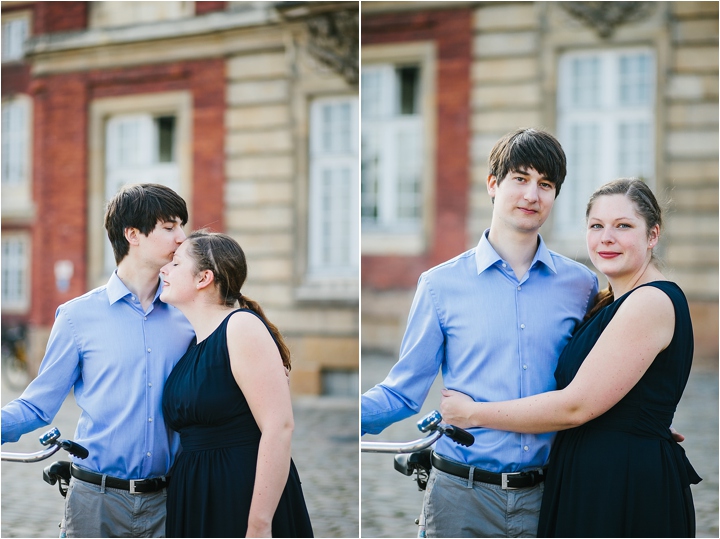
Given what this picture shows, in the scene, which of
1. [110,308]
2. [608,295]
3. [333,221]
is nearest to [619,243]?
[608,295]

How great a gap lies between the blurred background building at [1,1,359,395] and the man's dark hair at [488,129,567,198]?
3.07 m

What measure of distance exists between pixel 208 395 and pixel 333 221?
13.2 feet

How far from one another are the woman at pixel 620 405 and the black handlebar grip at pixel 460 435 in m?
0.06

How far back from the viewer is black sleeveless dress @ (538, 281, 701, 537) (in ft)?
6.17

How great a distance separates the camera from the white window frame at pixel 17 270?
17.3ft

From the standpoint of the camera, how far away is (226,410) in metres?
1.94

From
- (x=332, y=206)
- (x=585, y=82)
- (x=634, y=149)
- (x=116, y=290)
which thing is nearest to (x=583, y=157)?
(x=634, y=149)

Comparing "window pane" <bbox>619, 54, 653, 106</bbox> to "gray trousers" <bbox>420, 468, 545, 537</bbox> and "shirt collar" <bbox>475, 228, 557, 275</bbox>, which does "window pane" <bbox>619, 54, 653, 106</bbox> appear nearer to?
"shirt collar" <bbox>475, 228, 557, 275</bbox>

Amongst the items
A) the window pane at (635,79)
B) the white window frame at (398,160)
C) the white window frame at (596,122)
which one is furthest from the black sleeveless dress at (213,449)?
the window pane at (635,79)

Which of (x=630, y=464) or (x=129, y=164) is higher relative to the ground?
(x=129, y=164)

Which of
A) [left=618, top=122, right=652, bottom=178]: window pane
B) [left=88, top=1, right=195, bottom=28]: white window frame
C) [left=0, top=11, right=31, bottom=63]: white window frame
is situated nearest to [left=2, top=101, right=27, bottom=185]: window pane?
[left=0, top=11, right=31, bottom=63]: white window frame

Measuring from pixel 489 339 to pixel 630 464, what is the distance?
0.45 meters

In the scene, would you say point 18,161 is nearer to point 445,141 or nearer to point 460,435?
point 445,141

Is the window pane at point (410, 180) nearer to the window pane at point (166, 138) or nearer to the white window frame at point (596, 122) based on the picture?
the white window frame at point (596, 122)
